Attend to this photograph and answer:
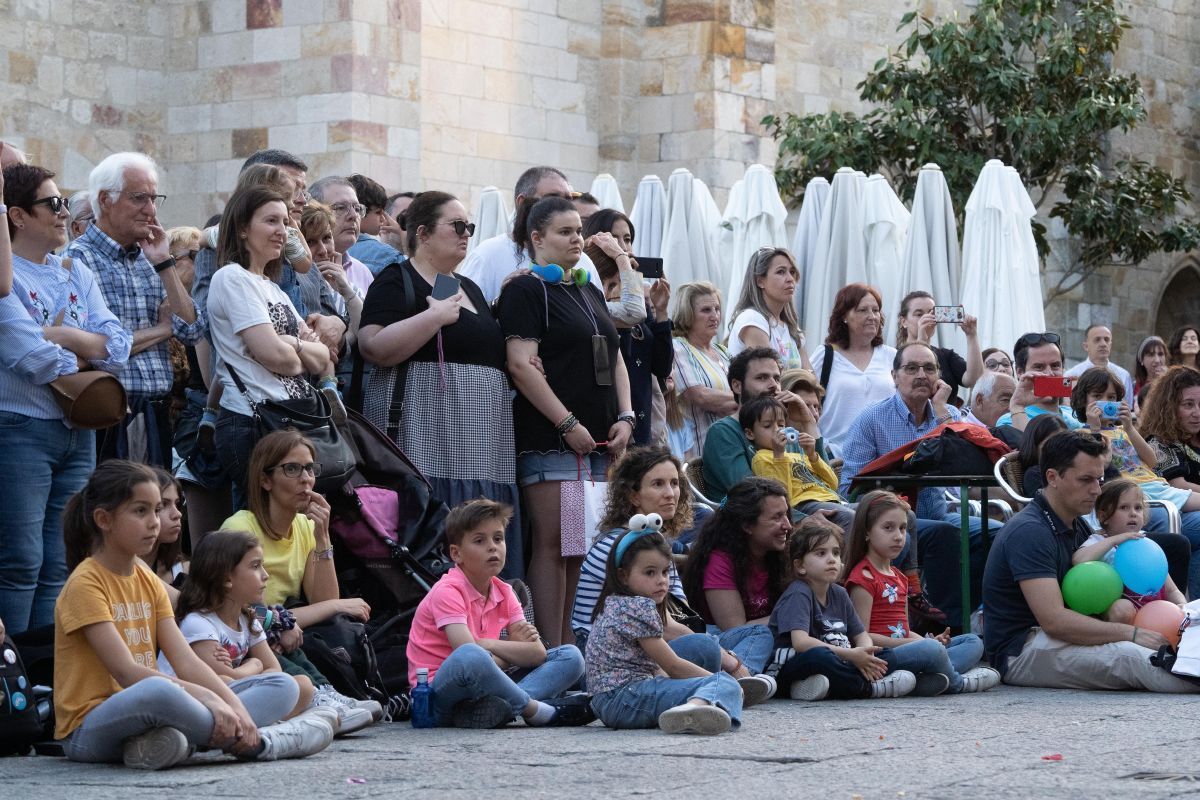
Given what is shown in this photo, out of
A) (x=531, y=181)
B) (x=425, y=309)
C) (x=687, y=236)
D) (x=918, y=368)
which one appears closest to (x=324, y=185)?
(x=531, y=181)

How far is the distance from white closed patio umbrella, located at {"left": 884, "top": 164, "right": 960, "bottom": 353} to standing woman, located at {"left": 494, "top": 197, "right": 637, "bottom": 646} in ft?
16.7

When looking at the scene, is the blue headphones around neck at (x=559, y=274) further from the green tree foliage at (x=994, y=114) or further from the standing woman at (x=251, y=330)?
the green tree foliage at (x=994, y=114)

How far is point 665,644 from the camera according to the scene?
280 inches

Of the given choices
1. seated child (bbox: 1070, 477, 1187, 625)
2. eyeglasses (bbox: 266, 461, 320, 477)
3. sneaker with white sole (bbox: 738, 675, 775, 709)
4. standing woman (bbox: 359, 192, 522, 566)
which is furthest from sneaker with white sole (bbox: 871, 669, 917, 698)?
eyeglasses (bbox: 266, 461, 320, 477)

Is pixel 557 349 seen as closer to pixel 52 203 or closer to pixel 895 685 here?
pixel 895 685

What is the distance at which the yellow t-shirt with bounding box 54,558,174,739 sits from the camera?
20.0 feet

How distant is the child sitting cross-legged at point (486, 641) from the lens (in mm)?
7090

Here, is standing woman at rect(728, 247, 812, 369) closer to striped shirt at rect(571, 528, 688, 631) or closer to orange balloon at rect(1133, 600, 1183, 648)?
orange balloon at rect(1133, 600, 1183, 648)

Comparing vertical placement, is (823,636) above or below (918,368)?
below

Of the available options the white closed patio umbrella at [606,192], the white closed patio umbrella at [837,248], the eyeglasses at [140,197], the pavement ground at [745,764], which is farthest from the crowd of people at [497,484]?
the white closed patio umbrella at [606,192]

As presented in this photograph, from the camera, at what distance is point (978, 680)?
8.42 metres

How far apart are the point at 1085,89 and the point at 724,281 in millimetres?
7190

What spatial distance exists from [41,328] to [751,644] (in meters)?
2.93

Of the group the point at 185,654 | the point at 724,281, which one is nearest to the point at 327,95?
the point at 724,281
